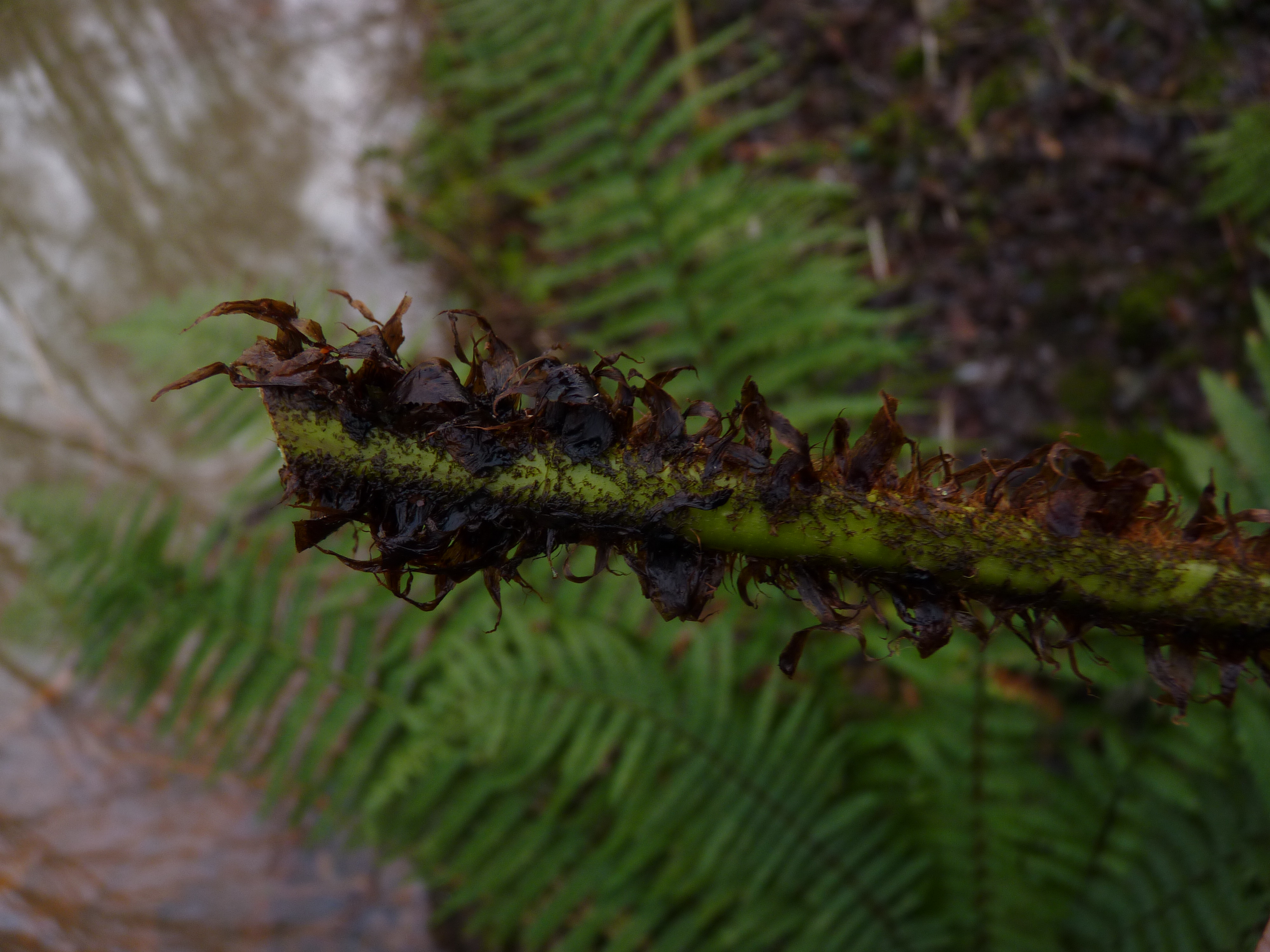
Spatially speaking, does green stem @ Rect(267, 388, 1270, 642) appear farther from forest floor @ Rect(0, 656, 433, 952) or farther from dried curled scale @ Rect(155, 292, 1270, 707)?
forest floor @ Rect(0, 656, 433, 952)

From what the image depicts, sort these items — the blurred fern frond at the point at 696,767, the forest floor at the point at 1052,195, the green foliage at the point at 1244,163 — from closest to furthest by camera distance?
the blurred fern frond at the point at 696,767 → the green foliage at the point at 1244,163 → the forest floor at the point at 1052,195

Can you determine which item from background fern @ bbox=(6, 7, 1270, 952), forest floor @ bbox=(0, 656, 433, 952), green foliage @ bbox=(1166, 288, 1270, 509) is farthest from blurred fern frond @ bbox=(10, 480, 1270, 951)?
forest floor @ bbox=(0, 656, 433, 952)

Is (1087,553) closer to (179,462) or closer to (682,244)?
(682,244)

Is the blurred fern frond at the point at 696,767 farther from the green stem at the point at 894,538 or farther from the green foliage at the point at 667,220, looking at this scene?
the green stem at the point at 894,538

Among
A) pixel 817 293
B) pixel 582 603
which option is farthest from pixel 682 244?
pixel 582 603

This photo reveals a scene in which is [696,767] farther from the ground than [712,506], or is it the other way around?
[696,767]

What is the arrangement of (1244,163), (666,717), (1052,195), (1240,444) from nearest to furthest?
(1240,444) < (666,717) < (1244,163) < (1052,195)

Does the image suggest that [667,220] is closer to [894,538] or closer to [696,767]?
[696,767]

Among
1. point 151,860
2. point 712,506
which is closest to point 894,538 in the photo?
point 712,506

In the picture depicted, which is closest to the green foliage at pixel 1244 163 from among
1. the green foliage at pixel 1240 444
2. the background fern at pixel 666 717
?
the green foliage at pixel 1240 444
